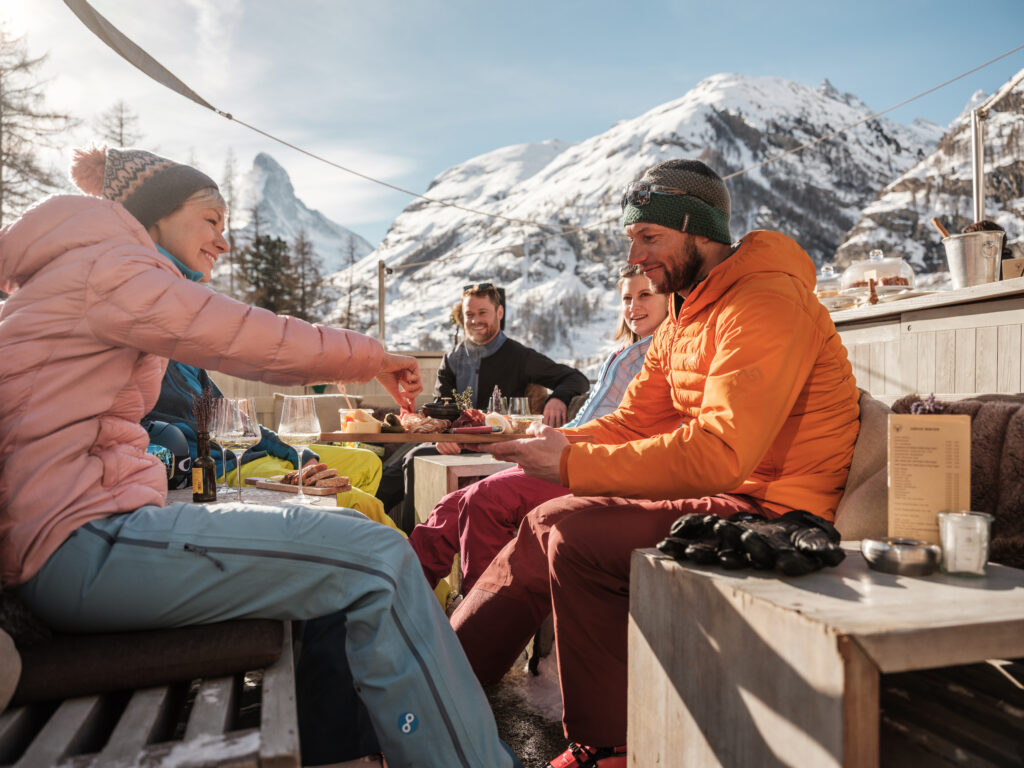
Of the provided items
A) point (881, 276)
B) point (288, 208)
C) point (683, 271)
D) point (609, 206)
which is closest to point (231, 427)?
point (683, 271)

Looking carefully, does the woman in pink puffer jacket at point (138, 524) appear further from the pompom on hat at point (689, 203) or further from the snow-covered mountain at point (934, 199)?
the snow-covered mountain at point (934, 199)

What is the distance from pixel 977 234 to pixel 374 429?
110 inches

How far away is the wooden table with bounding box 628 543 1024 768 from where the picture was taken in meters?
0.94

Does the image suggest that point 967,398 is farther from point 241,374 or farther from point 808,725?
point 241,374

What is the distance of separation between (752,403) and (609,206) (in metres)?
90.2

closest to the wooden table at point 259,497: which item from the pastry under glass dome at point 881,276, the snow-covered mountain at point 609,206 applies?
the pastry under glass dome at point 881,276

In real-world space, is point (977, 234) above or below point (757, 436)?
above

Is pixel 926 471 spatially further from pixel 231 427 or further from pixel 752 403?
pixel 231 427

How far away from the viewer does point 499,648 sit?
7.02ft

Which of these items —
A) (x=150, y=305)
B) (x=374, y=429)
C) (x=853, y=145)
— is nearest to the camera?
(x=150, y=305)

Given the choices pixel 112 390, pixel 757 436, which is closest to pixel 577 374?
pixel 757 436

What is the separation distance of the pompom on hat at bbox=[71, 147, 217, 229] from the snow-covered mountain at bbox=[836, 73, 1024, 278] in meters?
70.8

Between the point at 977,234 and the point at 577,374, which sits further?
the point at 577,374

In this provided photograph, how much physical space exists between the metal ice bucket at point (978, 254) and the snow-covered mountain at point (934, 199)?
68.0m
